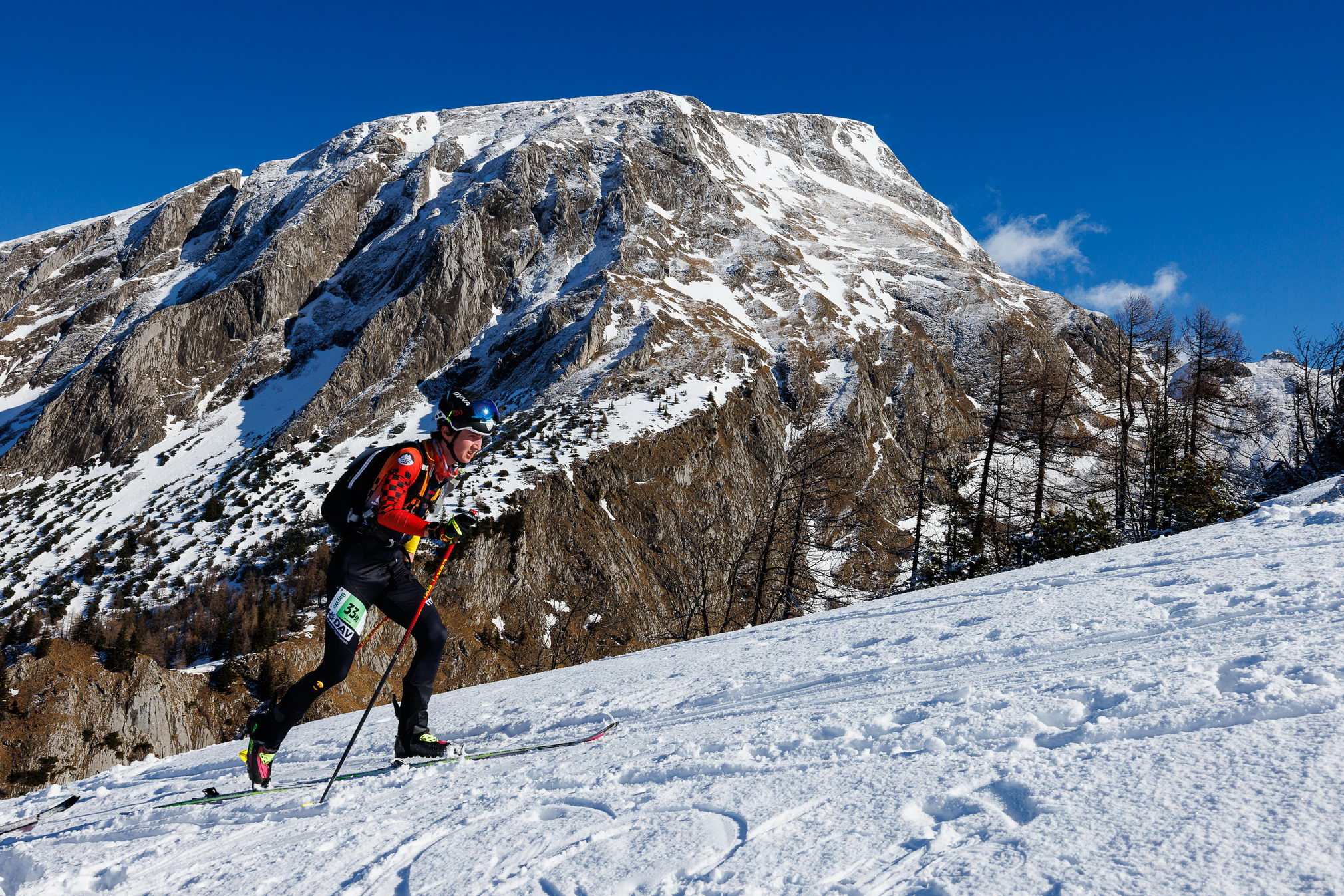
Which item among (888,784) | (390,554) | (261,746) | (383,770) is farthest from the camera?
(390,554)

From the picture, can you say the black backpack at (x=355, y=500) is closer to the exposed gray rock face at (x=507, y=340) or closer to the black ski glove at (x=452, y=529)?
the black ski glove at (x=452, y=529)

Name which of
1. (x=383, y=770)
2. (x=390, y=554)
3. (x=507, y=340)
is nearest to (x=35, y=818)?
(x=383, y=770)

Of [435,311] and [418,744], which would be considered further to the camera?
[435,311]

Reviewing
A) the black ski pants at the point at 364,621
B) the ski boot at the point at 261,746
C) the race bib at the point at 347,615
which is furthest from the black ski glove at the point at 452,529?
the ski boot at the point at 261,746

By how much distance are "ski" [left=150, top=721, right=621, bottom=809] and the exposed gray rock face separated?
1494 inches

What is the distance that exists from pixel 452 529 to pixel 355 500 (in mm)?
784

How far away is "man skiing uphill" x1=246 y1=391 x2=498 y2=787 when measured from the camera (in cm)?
537

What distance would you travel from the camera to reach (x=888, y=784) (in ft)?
10.3

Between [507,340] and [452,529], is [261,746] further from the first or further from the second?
[507,340]

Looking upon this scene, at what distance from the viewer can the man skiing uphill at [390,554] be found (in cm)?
537

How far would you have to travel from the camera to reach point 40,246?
13300 centimetres

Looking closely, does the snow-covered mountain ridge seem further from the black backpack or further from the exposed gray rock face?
the black backpack

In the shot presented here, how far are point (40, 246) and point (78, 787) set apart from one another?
178146 millimetres

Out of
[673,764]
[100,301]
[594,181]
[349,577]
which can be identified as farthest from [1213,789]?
[100,301]
